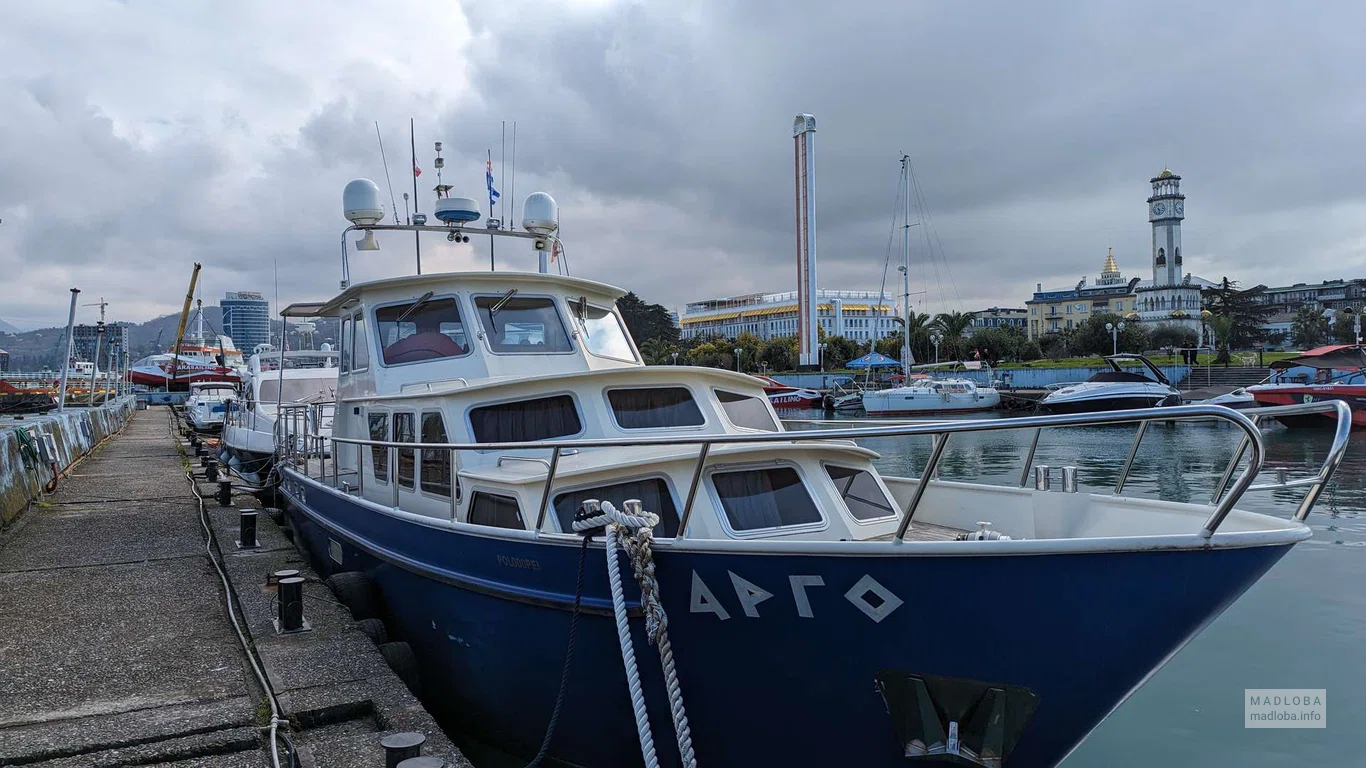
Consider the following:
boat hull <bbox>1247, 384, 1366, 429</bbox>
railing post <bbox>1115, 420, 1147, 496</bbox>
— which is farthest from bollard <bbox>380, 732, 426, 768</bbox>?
boat hull <bbox>1247, 384, 1366, 429</bbox>

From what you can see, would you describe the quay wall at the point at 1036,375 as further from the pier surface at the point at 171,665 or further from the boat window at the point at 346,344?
the pier surface at the point at 171,665

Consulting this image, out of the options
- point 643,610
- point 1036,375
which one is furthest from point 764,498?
point 1036,375

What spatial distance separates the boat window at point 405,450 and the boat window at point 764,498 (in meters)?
3.02

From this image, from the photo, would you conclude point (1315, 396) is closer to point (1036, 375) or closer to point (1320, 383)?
point (1320, 383)

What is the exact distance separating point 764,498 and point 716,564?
1.16 m

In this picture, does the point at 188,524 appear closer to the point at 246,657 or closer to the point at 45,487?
the point at 45,487

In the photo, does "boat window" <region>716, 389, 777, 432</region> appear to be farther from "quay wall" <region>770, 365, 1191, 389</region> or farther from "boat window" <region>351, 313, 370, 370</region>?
"quay wall" <region>770, 365, 1191, 389</region>

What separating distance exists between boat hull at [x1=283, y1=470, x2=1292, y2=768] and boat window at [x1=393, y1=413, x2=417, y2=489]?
4.78ft

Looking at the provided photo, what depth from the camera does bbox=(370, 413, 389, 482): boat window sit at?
25.5ft

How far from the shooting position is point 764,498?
5.61 m

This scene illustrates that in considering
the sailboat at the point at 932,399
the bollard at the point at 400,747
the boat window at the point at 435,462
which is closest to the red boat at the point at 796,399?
the sailboat at the point at 932,399

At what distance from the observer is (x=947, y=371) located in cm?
6838

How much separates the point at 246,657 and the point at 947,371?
220 ft

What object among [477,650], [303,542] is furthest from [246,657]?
[303,542]
